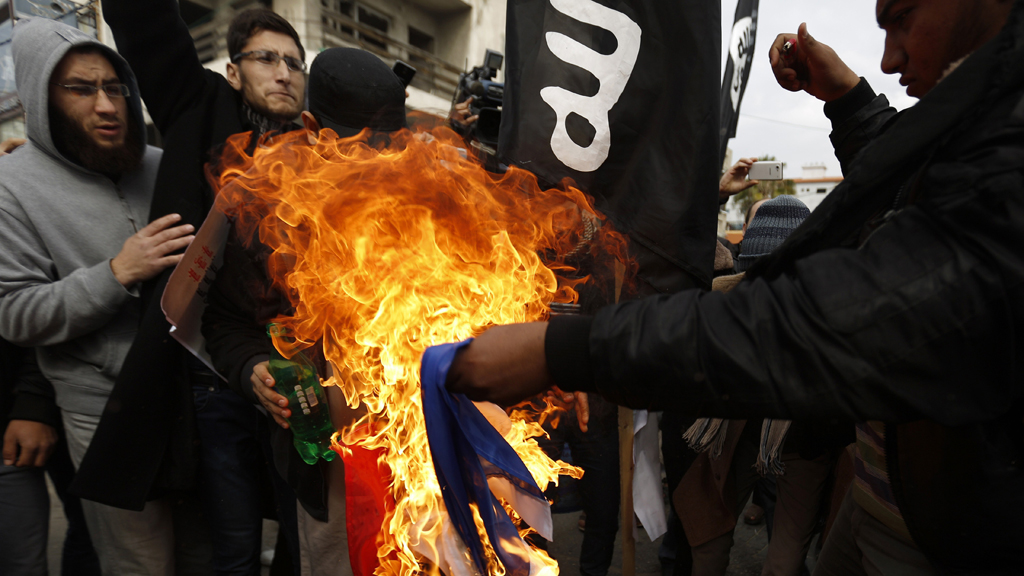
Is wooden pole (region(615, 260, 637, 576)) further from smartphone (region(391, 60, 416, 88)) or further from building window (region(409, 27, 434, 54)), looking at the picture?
building window (region(409, 27, 434, 54))

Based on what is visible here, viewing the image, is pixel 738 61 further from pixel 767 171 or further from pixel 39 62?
pixel 39 62

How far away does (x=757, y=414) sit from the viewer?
3.31ft

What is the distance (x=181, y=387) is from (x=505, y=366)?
206 centimetres

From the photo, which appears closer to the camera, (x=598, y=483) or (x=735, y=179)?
(x=598, y=483)

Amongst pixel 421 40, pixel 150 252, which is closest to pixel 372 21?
pixel 421 40

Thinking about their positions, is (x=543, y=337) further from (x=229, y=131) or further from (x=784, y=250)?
(x=229, y=131)

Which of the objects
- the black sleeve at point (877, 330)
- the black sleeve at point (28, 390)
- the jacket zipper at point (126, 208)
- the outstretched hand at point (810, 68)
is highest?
the outstretched hand at point (810, 68)

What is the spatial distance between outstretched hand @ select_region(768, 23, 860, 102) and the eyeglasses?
318cm

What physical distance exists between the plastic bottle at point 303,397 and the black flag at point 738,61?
2.61 metres

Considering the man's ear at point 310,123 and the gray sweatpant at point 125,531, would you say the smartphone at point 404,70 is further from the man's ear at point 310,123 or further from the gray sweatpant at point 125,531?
the gray sweatpant at point 125,531

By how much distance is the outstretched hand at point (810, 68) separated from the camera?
7.52ft

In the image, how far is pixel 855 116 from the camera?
224 cm

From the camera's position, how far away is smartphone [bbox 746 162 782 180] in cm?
427

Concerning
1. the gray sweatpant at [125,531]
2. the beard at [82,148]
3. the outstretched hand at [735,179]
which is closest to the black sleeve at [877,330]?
the gray sweatpant at [125,531]
